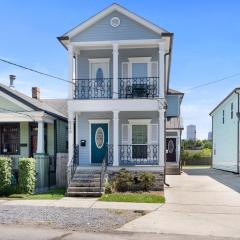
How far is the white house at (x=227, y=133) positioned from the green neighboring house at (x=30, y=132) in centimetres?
1406

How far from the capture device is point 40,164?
20156 mm

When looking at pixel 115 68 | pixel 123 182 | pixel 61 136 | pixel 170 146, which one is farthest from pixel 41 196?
pixel 170 146

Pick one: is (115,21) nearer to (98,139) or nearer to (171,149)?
(98,139)

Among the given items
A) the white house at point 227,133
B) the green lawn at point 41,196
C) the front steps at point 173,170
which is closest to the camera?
the green lawn at point 41,196

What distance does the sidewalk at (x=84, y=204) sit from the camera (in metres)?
→ 13.9

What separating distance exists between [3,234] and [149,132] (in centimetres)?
1180

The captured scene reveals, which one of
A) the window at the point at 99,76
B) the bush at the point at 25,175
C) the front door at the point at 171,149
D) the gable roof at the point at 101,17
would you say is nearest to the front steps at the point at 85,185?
the bush at the point at 25,175

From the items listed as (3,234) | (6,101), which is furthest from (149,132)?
(3,234)

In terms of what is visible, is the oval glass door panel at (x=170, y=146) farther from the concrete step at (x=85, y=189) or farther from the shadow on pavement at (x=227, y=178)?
the concrete step at (x=85, y=189)

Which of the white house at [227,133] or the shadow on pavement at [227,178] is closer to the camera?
the shadow on pavement at [227,178]

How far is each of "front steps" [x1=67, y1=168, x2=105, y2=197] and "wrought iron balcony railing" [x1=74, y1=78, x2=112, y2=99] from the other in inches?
154

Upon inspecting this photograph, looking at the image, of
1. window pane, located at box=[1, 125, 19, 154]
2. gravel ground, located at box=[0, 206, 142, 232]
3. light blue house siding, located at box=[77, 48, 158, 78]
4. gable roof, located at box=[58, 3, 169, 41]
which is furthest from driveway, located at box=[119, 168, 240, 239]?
window pane, located at box=[1, 125, 19, 154]

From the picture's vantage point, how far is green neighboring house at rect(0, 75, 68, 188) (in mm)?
20453

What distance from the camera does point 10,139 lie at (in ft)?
73.2
